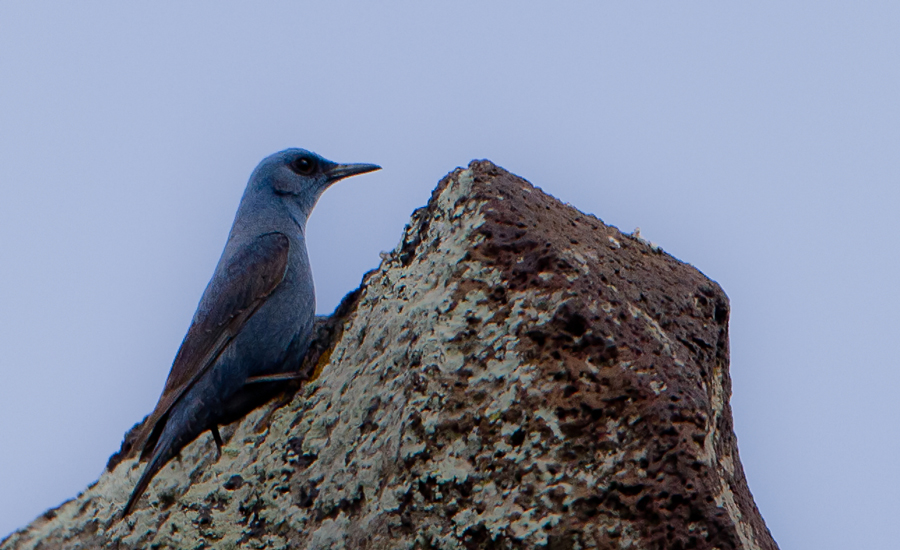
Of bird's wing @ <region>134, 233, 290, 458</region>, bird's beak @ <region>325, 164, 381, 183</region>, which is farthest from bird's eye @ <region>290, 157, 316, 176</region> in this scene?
bird's wing @ <region>134, 233, 290, 458</region>

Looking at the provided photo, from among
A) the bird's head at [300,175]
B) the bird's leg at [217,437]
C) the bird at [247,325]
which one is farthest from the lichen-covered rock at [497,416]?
the bird's head at [300,175]

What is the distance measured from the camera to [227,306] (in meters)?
5.82

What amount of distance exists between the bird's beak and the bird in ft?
0.55

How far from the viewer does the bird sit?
5293 mm

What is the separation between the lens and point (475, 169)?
4.82 metres

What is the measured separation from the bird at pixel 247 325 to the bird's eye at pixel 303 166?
15mm

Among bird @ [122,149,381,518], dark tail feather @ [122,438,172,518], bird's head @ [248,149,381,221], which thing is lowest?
dark tail feather @ [122,438,172,518]

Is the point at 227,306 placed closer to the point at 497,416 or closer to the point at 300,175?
the point at 300,175

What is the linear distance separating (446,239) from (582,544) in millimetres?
1711

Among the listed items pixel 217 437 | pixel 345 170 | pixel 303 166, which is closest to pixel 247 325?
pixel 217 437

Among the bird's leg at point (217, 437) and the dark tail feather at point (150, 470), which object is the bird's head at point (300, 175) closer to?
the bird's leg at point (217, 437)

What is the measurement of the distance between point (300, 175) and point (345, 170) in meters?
0.36

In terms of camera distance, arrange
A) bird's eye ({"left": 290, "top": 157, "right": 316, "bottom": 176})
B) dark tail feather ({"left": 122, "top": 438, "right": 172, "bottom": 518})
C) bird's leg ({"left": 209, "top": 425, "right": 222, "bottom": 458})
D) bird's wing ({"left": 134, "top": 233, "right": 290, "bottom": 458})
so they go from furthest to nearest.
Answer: bird's eye ({"left": 290, "top": 157, "right": 316, "bottom": 176})
bird's wing ({"left": 134, "top": 233, "right": 290, "bottom": 458})
bird's leg ({"left": 209, "top": 425, "right": 222, "bottom": 458})
dark tail feather ({"left": 122, "top": 438, "right": 172, "bottom": 518})

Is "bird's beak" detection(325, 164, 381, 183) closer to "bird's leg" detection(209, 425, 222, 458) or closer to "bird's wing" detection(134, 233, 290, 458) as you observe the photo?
"bird's wing" detection(134, 233, 290, 458)
